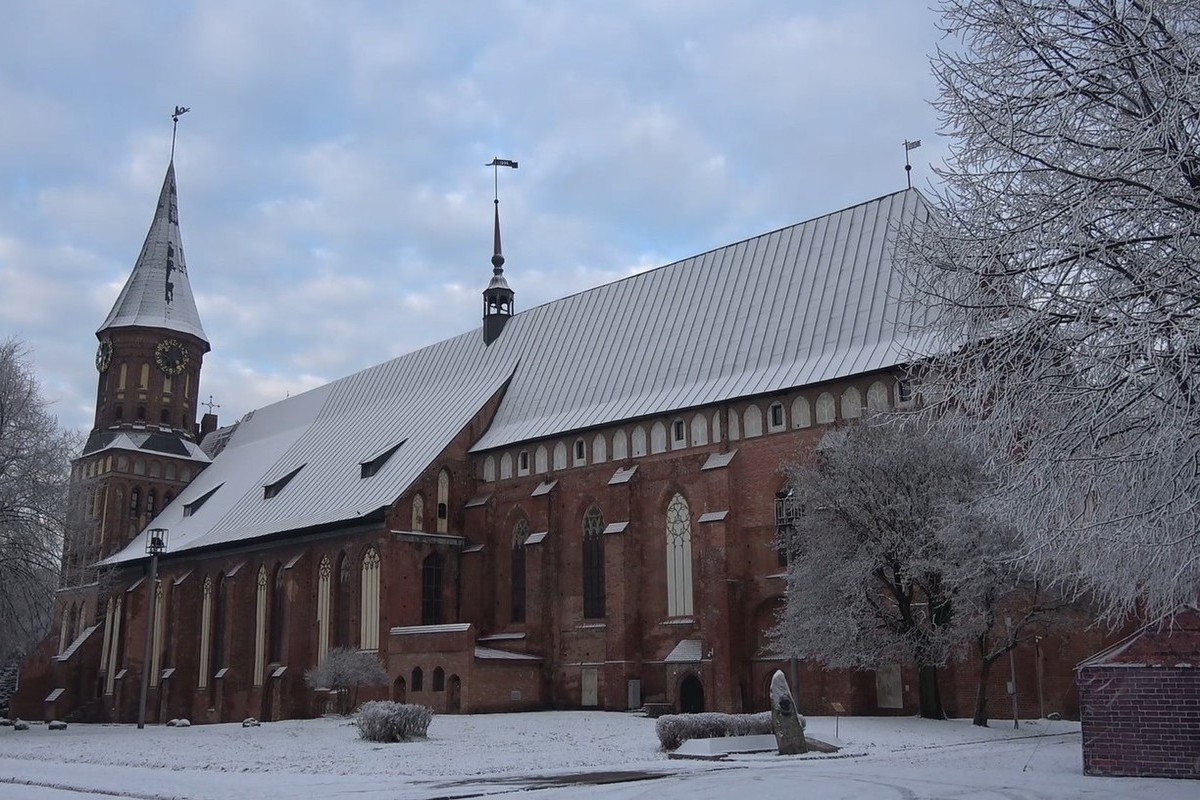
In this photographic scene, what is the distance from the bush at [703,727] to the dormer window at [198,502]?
43.0 meters

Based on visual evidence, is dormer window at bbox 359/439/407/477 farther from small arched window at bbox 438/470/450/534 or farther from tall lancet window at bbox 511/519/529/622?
tall lancet window at bbox 511/519/529/622

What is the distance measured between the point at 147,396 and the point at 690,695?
4171 centimetres

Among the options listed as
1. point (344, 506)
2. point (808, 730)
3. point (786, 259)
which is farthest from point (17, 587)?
point (786, 259)

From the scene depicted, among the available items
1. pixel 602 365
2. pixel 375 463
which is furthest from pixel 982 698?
pixel 375 463

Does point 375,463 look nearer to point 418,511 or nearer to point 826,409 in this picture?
point 418,511

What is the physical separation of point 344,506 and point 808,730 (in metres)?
24.7

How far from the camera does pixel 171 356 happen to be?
6362 centimetres

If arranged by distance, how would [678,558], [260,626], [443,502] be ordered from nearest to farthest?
[678,558] < [443,502] < [260,626]

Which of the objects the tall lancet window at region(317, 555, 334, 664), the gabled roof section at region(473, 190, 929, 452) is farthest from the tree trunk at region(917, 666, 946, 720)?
the tall lancet window at region(317, 555, 334, 664)

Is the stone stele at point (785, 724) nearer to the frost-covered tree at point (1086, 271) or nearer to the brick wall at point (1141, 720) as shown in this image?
the brick wall at point (1141, 720)

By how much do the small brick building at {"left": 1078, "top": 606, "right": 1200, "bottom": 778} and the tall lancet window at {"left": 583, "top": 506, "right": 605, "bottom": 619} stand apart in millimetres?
25033

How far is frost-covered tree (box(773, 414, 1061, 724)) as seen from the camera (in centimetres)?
2431

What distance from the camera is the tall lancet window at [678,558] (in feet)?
117

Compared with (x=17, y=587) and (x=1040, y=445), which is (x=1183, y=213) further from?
(x=17, y=587)
